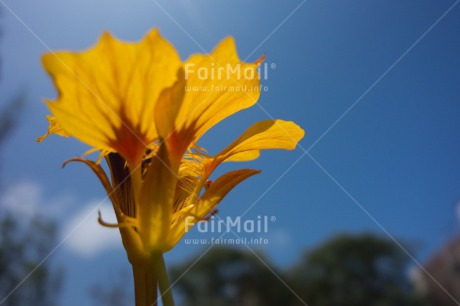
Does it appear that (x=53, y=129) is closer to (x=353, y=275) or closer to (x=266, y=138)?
(x=266, y=138)

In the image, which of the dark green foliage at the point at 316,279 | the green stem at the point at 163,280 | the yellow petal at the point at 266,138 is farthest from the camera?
the dark green foliage at the point at 316,279

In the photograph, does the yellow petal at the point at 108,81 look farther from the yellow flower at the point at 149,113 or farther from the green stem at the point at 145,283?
the green stem at the point at 145,283

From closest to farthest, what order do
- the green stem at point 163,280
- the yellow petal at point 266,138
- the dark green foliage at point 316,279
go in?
the green stem at point 163,280
the yellow petal at point 266,138
the dark green foliage at point 316,279

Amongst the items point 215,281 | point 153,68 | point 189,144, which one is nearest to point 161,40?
point 153,68

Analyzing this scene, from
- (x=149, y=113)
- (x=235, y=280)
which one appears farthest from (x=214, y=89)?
(x=235, y=280)

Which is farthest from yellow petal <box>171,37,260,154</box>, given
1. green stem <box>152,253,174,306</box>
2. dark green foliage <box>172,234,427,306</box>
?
dark green foliage <box>172,234,427,306</box>

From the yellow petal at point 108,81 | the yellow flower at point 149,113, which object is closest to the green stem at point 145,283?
the yellow flower at point 149,113

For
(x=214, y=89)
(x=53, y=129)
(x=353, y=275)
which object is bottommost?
(x=214, y=89)

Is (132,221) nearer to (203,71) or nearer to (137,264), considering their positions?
(137,264)
